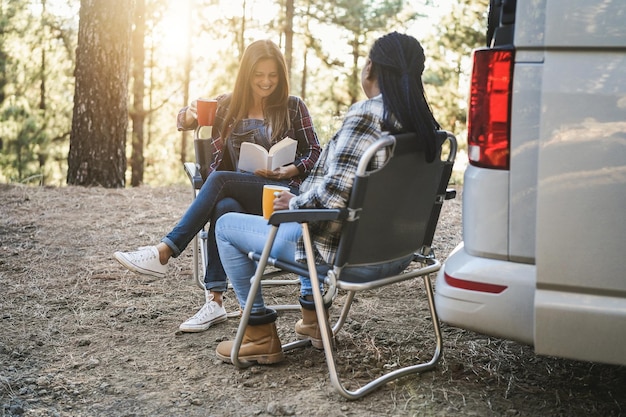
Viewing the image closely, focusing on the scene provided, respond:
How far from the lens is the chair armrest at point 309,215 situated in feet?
9.12

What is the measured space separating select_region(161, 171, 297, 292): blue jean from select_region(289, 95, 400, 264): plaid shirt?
1.03m

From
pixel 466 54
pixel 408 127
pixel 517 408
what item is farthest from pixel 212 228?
pixel 466 54

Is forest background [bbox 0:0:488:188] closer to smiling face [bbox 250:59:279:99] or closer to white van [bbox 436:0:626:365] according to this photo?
smiling face [bbox 250:59:279:99]

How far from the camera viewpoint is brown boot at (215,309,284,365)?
3.37 meters

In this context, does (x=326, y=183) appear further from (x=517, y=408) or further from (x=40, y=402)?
(x=40, y=402)

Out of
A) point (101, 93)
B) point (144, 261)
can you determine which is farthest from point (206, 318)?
point (101, 93)

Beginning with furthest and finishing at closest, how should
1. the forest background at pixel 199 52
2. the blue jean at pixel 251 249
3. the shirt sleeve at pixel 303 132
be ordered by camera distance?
the forest background at pixel 199 52, the shirt sleeve at pixel 303 132, the blue jean at pixel 251 249

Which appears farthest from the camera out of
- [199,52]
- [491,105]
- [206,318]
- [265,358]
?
[199,52]

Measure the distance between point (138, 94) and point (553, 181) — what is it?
18.1 meters

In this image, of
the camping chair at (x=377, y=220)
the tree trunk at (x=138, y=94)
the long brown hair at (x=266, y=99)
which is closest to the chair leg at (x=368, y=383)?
the camping chair at (x=377, y=220)

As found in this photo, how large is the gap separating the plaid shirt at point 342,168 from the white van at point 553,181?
46cm

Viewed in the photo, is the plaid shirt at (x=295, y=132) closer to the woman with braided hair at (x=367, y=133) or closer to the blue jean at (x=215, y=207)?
the blue jean at (x=215, y=207)

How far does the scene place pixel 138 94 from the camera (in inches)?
765

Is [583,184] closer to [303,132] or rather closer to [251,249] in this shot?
[251,249]
